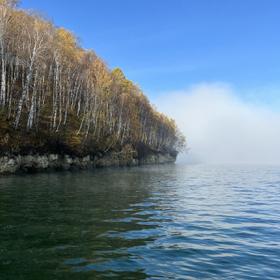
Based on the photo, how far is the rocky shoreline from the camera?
41484 mm

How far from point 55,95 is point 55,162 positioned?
1703cm

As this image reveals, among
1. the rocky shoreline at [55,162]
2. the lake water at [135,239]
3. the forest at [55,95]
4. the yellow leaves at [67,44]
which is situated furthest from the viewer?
the yellow leaves at [67,44]

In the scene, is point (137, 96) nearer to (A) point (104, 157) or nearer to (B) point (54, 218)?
(A) point (104, 157)

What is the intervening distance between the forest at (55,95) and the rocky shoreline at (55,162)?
120cm

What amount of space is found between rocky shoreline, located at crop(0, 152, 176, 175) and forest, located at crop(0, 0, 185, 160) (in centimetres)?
120

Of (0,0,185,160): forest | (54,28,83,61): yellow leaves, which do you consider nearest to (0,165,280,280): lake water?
(0,0,185,160): forest

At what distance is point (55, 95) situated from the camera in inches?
2514

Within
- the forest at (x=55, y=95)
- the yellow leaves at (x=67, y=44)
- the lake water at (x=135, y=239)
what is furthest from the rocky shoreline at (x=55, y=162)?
the lake water at (x=135, y=239)

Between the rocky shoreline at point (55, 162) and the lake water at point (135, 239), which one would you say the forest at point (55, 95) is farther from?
the lake water at point (135, 239)

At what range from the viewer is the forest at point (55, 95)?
46281 millimetres

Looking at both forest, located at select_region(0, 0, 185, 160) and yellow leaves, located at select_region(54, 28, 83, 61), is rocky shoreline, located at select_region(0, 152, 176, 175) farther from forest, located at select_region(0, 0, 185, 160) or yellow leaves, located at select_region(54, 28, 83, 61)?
yellow leaves, located at select_region(54, 28, 83, 61)

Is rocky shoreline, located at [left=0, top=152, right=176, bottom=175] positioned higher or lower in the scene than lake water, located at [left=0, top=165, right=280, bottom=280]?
higher

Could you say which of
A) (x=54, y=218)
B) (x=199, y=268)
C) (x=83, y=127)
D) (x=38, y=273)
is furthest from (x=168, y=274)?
(x=83, y=127)

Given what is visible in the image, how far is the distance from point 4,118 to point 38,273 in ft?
126
